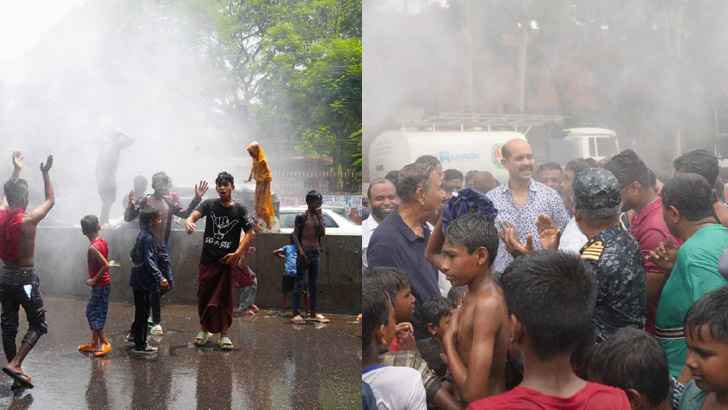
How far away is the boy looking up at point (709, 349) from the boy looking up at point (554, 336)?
23 centimetres

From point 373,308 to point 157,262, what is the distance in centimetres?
557

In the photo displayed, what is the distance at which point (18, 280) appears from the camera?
5508 millimetres

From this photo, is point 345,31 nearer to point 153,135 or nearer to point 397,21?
point 153,135

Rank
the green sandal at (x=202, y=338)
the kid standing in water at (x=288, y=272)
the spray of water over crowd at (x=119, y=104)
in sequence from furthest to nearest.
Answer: the spray of water over crowd at (x=119, y=104), the kid standing in water at (x=288, y=272), the green sandal at (x=202, y=338)

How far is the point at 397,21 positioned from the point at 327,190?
904 centimetres

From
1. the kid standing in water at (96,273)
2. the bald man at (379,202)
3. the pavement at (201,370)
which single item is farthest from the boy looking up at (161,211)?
the bald man at (379,202)

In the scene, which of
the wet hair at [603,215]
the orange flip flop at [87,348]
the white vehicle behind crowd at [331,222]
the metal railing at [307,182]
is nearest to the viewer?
the wet hair at [603,215]

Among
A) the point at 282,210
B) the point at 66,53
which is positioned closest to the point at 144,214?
the point at 282,210

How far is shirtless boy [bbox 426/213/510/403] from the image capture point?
88.7 inches

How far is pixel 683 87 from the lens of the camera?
2.40 metres

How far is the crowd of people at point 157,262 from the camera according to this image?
219 inches

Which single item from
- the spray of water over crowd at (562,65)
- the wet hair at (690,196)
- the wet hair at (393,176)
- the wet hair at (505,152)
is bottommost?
the wet hair at (690,196)

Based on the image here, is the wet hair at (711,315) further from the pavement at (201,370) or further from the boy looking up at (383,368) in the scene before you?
the pavement at (201,370)

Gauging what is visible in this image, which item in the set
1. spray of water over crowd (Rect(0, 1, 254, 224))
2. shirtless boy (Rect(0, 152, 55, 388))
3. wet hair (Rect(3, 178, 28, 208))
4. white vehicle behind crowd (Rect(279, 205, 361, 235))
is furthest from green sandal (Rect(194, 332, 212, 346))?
spray of water over crowd (Rect(0, 1, 254, 224))
